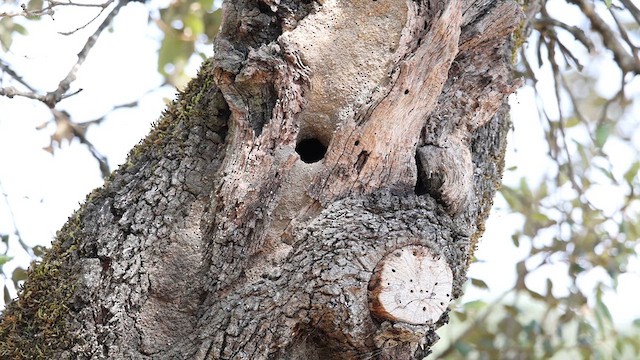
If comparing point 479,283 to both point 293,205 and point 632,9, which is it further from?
point 293,205

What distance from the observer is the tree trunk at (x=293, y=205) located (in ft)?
4.90

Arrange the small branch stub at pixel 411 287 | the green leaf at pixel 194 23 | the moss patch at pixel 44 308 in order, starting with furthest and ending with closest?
the green leaf at pixel 194 23 < the moss patch at pixel 44 308 < the small branch stub at pixel 411 287

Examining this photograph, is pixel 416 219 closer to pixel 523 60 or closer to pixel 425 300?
pixel 425 300

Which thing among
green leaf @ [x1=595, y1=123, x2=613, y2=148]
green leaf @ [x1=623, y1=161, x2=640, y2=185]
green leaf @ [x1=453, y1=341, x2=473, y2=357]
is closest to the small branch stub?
green leaf @ [x1=595, y1=123, x2=613, y2=148]

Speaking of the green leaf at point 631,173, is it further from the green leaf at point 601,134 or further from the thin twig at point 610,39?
the thin twig at point 610,39

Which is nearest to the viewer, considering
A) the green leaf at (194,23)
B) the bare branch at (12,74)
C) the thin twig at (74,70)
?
the thin twig at (74,70)

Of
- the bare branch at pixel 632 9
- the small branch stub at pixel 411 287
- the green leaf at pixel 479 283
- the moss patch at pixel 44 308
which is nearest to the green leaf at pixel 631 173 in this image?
the bare branch at pixel 632 9

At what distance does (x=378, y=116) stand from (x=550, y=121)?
6.12 feet

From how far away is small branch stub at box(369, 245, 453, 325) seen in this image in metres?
1.48

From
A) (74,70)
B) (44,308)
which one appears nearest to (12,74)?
(74,70)

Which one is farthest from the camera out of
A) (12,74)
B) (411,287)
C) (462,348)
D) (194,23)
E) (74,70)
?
(462,348)

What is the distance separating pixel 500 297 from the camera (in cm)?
372

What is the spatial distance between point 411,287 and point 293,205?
32cm

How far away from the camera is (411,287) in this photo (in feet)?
4.91
